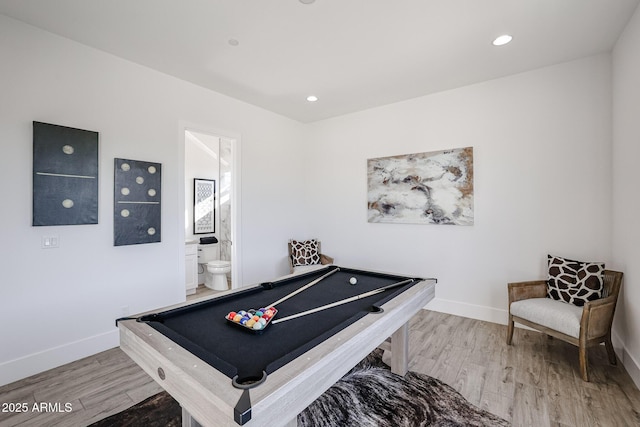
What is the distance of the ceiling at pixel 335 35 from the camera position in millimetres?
2189

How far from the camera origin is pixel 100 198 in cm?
278

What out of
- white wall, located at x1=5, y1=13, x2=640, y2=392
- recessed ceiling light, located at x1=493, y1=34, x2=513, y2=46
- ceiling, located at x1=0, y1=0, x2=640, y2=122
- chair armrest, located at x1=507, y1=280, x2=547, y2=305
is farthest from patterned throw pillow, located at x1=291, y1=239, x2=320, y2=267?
recessed ceiling light, located at x1=493, y1=34, x2=513, y2=46

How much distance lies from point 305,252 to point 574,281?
321cm

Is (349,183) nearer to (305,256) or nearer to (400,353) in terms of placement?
(305,256)

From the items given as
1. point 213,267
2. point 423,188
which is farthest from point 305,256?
point 423,188

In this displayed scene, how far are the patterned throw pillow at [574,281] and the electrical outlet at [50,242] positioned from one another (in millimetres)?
4666

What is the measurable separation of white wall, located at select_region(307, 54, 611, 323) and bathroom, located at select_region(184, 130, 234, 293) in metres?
2.55

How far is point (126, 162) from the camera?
2.94 metres

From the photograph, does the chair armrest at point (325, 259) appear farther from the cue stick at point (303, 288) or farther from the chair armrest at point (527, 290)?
the chair armrest at point (527, 290)

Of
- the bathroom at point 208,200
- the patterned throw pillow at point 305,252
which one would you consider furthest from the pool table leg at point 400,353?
the bathroom at point 208,200

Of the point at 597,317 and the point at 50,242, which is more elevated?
the point at 50,242

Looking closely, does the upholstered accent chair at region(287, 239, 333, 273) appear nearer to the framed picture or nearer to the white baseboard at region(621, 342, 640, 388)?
the framed picture

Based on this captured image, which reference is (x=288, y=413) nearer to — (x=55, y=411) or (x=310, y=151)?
(x=55, y=411)

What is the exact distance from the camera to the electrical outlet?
98.2 inches
